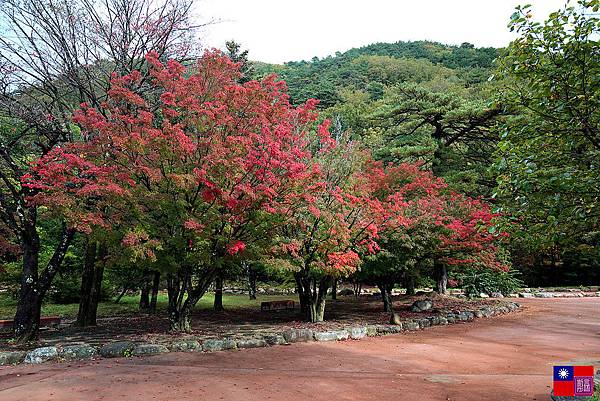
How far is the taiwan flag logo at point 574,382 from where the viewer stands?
4.27 meters

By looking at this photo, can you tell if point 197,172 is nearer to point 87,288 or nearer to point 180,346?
point 180,346

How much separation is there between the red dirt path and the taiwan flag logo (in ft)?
1.86

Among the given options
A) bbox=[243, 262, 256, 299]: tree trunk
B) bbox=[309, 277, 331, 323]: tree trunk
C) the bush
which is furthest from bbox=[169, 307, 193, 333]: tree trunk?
the bush

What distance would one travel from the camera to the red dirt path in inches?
207

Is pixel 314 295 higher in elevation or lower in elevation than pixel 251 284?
higher

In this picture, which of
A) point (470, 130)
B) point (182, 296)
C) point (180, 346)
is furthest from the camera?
point (470, 130)

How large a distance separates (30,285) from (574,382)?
9777 mm

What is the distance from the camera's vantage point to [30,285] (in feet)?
30.0

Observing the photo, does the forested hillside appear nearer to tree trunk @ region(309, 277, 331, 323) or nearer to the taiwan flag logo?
the taiwan flag logo

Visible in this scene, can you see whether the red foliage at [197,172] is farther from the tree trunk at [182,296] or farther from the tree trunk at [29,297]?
the tree trunk at [29,297]

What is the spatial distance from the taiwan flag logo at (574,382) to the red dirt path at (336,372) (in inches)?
22.3

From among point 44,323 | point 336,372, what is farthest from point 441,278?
point 44,323

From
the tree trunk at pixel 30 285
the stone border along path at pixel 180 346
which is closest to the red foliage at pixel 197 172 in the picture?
the tree trunk at pixel 30 285

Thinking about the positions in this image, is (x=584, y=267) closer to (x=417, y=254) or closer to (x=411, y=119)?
(x=411, y=119)
